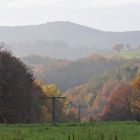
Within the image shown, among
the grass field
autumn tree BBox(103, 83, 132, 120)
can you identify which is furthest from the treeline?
the grass field

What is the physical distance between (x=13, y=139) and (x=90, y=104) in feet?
542

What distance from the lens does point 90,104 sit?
178 m

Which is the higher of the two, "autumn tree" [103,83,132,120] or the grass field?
"autumn tree" [103,83,132,120]

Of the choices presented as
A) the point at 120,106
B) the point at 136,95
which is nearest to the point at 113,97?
the point at 136,95

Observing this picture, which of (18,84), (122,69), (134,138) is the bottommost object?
(134,138)

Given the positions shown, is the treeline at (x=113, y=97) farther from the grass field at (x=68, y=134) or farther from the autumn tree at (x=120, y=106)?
the grass field at (x=68, y=134)

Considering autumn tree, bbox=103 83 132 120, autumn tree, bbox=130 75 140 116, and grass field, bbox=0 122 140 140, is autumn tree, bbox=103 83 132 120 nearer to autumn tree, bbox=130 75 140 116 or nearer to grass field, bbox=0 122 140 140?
autumn tree, bbox=130 75 140 116

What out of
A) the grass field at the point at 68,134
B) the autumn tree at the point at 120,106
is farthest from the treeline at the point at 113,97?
the grass field at the point at 68,134

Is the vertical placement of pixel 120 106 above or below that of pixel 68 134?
above

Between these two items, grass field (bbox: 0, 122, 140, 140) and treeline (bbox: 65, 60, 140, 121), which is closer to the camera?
grass field (bbox: 0, 122, 140, 140)

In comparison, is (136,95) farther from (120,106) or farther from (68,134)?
(68,134)

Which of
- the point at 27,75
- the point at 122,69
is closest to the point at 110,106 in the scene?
the point at 27,75

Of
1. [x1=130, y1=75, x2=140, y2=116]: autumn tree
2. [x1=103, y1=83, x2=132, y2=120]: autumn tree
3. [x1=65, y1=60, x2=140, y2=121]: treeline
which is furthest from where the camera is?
[x1=65, y1=60, x2=140, y2=121]: treeline

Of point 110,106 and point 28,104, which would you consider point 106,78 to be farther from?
point 28,104
